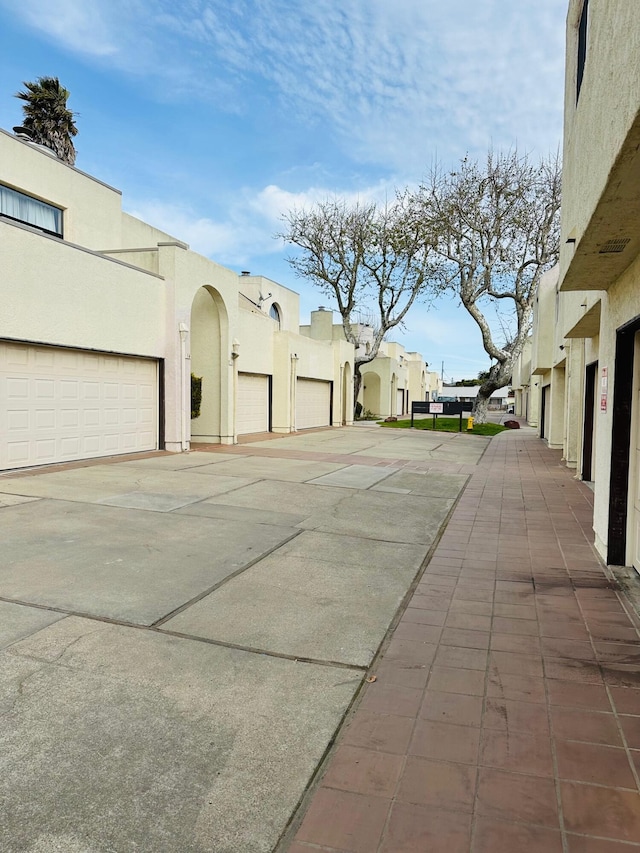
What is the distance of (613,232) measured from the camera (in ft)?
13.9

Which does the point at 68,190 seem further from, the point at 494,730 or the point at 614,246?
the point at 494,730

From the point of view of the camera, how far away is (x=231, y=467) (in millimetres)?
11703

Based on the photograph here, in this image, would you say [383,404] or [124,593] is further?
[383,404]

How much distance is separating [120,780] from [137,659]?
3.62ft

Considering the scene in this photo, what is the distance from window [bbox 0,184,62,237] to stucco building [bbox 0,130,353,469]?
1.1 inches

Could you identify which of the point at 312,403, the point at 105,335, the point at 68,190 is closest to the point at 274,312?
the point at 312,403

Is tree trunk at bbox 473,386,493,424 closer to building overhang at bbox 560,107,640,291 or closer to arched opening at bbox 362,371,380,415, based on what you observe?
arched opening at bbox 362,371,380,415

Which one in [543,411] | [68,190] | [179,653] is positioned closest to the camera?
[179,653]

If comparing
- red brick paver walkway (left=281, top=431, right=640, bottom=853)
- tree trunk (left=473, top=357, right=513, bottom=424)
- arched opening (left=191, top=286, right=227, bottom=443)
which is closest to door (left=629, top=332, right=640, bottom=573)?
red brick paver walkway (left=281, top=431, right=640, bottom=853)

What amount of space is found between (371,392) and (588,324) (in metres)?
34.7

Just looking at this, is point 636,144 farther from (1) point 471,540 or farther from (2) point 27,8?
(2) point 27,8

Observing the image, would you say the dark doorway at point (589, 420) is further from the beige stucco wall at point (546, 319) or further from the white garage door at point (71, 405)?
the white garage door at point (71, 405)

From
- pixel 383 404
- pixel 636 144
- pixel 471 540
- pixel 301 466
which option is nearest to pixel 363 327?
pixel 383 404

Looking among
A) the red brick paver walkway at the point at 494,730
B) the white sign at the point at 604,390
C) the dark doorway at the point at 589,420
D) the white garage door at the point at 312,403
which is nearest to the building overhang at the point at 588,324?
the dark doorway at the point at 589,420
